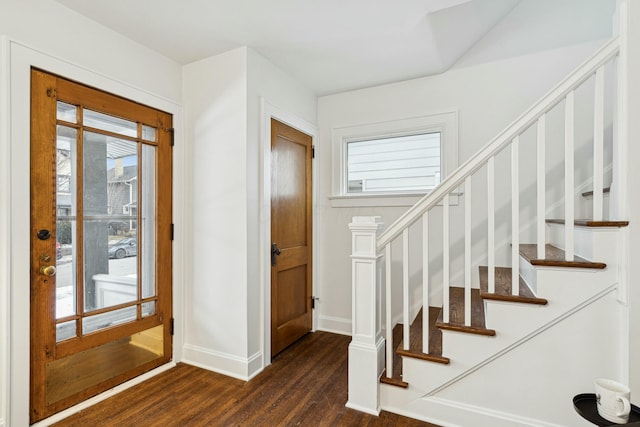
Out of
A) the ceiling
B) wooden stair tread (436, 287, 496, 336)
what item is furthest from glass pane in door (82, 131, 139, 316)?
wooden stair tread (436, 287, 496, 336)

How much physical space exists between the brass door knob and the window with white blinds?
2394mm

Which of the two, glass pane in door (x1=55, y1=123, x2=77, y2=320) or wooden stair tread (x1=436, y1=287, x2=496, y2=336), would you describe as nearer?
wooden stair tread (x1=436, y1=287, x2=496, y2=336)

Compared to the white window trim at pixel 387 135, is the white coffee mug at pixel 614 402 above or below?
below

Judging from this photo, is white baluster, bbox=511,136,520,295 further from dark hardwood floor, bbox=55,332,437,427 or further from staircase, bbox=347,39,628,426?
dark hardwood floor, bbox=55,332,437,427

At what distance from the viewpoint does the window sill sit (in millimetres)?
2917

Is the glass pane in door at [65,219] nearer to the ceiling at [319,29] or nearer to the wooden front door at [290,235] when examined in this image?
the ceiling at [319,29]

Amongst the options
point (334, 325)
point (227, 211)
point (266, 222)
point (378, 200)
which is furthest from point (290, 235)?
point (334, 325)

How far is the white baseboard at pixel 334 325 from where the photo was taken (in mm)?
3236

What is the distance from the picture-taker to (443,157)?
285 cm

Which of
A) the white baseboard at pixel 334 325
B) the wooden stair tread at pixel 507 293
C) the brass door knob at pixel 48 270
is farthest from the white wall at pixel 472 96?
the brass door knob at pixel 48 270

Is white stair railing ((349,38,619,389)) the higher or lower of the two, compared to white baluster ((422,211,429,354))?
higher

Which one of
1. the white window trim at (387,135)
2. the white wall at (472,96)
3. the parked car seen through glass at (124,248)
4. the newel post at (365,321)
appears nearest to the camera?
the newel post at (365,321)

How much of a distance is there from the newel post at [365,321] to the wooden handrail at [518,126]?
104 millimetres

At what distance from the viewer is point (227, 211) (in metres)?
2.43
